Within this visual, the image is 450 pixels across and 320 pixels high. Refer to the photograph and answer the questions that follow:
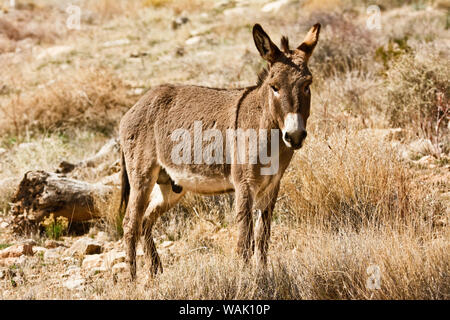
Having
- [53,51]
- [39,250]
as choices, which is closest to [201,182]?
[39,250]

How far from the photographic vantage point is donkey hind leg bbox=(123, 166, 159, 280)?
17.3 ft

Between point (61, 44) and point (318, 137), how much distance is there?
12.5m

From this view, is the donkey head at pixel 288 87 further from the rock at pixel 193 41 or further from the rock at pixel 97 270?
the rock at pixel 193 41

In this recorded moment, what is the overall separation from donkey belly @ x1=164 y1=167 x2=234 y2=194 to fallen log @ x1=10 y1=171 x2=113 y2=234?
2264 millimetres

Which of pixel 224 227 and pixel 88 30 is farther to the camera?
pixel 88 30

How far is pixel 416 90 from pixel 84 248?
19.8 ft

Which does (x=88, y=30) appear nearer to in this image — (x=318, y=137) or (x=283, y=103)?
(x=318, y=137)

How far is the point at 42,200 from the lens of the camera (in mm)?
6676

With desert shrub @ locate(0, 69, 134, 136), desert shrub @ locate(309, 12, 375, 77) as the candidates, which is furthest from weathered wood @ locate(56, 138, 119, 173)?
desert shrub @ locate(309, 12, 375, 77)

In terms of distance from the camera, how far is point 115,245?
255 inches

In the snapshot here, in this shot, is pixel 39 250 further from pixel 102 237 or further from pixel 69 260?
pixel 102 237

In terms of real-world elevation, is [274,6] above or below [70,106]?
above

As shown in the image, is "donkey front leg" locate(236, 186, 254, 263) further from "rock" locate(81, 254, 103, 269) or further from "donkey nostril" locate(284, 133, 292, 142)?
"rock" locate(81, 254, 103, 269)
